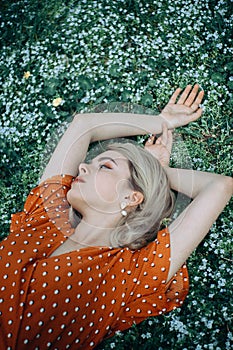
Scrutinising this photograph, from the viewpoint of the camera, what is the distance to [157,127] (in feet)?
10.7

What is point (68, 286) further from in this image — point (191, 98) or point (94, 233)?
point (191, 98)

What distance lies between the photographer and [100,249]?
8.70 feet

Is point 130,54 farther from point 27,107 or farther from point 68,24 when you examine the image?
point 27,107

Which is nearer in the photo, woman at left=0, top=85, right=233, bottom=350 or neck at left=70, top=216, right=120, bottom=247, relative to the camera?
woman at left=0, top=85, right=233, bottom=350

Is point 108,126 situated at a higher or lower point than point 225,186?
higher

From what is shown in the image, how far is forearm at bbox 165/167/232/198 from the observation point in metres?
2.84

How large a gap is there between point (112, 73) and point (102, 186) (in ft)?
4.97

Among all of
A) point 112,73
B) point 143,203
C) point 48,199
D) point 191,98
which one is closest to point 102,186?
point 143,203

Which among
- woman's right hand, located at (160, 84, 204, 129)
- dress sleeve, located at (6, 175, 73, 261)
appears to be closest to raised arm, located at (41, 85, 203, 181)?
woman's right hand, located at (160, 84, 204, 129)

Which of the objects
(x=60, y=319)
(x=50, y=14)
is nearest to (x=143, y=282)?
(x=60, y=319)

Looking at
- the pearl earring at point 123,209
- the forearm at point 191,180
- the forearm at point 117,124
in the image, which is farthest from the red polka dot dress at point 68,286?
the forearm at point 117,124

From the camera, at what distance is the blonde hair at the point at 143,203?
2.69m

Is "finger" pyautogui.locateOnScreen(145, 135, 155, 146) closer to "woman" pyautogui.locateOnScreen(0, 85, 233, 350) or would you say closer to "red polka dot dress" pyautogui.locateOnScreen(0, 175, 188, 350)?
"woman" pyautogui.locateOnScreen(0, 85, 233, 350)

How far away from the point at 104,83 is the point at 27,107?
651 millimetres
